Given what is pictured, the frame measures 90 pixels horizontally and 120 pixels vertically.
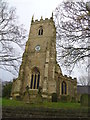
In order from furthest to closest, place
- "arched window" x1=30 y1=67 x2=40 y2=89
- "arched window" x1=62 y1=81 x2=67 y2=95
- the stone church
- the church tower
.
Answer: "arched window" x1=62 y1=81 x2=67 y2=95, "arched window" x1=30 y1=67 x2=40 y2=89, the church tower, the stone church

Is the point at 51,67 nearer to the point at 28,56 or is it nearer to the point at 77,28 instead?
the point at 28,56

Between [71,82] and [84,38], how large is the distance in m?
24.0

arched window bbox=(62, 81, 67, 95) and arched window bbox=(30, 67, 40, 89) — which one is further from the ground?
arched window bbox=(30, 67, 40, 89)

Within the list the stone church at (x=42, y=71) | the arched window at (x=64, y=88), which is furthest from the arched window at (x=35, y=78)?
the arched window at (x=64, y=88)

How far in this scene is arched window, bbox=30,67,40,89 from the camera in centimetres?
2585

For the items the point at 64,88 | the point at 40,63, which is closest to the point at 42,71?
the point at 40,63

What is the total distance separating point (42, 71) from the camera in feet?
86.8

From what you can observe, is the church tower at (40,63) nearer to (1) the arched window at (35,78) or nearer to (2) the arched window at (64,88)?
(1) the arched window at (35,78)

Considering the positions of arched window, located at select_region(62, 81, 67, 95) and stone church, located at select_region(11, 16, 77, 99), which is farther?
arched window, located at select_region(62, 81, 67, 95)

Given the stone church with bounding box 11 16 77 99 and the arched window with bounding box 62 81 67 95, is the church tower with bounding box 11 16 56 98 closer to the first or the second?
the stone church with bounding box 11 16 77 99

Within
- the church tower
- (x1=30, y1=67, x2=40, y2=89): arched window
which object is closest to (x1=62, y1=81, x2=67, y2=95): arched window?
the church tower

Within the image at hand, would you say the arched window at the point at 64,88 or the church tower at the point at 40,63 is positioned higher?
the church tower at the point at 40,63

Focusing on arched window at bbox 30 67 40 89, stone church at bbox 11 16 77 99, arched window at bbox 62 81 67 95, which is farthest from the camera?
arched window at bbox 62 81 67 95

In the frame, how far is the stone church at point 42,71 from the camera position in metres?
24.6
